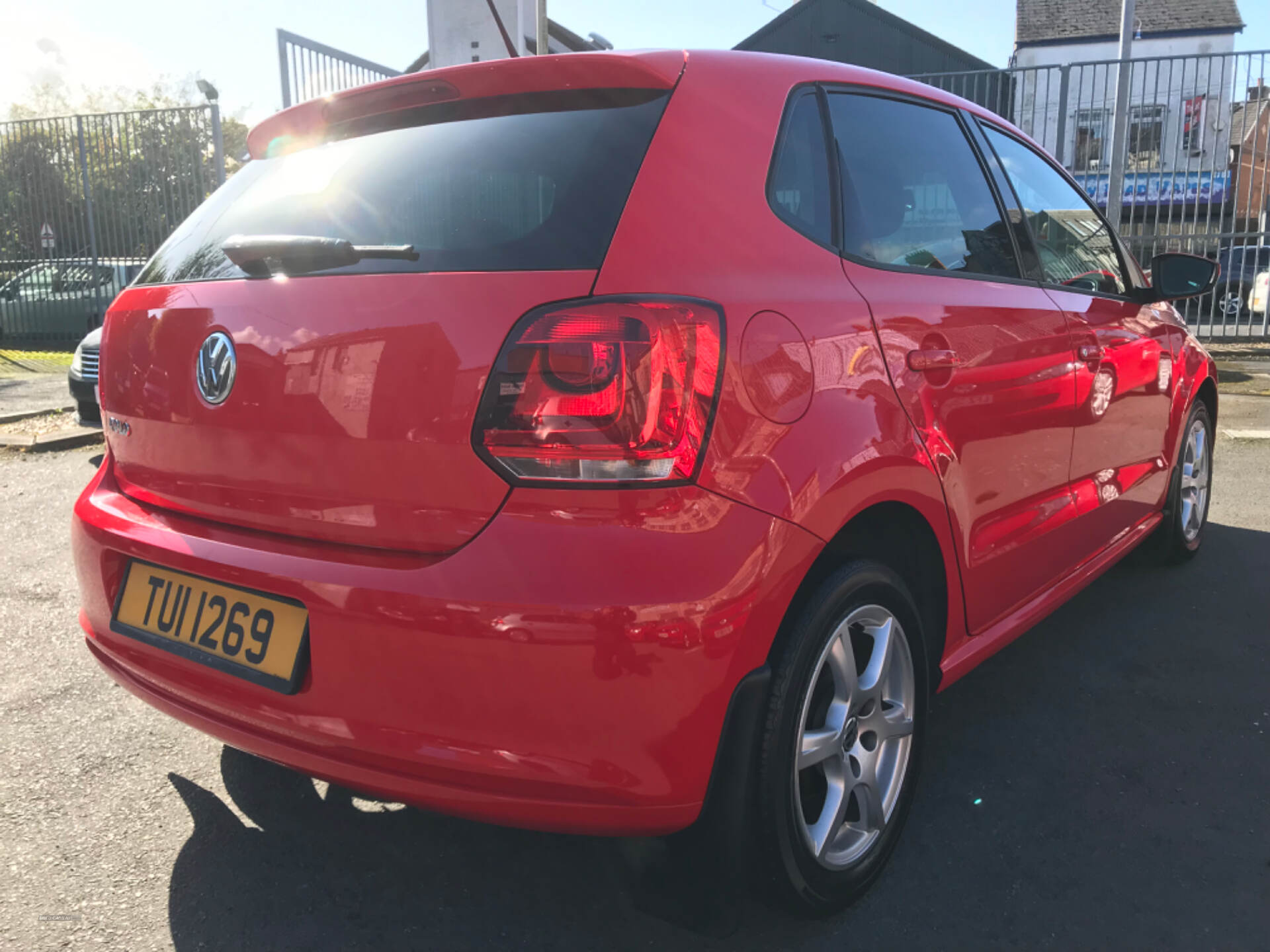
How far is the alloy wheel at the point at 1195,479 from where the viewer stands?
4277 millimetres

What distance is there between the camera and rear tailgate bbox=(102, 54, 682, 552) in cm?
171

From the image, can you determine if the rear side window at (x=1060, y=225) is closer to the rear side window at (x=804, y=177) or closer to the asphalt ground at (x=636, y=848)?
the rear side window at (x=804, y=177)

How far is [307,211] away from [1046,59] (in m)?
36.5

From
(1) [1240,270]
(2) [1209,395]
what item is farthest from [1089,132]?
(2) [1209,395]

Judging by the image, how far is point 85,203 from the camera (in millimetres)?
16516

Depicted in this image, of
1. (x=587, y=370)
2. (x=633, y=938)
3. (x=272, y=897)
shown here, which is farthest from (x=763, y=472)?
(x=272, y=897)

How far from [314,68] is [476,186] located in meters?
9.94

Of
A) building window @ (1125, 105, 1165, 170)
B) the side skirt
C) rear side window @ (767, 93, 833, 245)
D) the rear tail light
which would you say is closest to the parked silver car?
building window @ (1125, 105, 1165, 170)

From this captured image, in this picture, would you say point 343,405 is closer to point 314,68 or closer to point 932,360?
point 932,360

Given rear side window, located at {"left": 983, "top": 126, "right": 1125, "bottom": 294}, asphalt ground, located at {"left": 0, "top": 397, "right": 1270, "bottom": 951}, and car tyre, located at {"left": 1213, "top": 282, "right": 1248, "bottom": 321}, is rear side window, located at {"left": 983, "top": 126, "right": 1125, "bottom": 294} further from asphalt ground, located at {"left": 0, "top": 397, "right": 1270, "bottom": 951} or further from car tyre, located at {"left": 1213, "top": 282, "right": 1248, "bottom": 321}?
car tyre, located at {"left": 1213, "top": 282, "right": 1248, "bottom": 321}

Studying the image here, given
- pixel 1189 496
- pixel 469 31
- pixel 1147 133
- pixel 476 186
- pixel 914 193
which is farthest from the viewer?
pixel 1147 133

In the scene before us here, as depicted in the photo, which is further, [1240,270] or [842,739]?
[1240,270]

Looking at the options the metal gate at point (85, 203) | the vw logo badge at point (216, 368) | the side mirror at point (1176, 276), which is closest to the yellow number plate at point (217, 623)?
the vw logo badge at point (216, 368)

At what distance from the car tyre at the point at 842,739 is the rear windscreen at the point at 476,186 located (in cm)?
79
